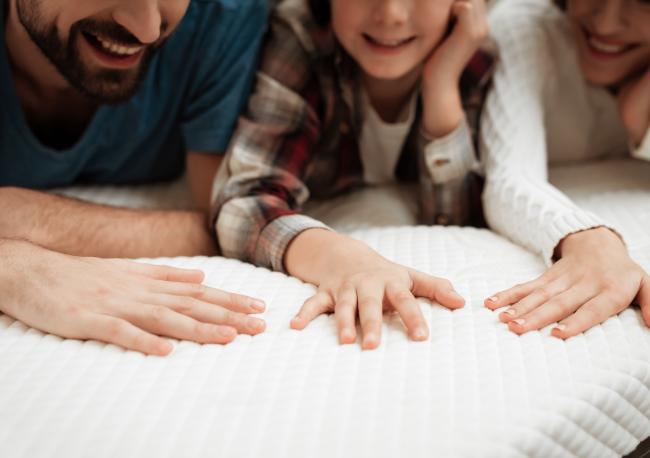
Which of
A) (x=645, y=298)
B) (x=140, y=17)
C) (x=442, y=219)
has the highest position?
(x=140, y=17)

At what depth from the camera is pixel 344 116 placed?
1208mm

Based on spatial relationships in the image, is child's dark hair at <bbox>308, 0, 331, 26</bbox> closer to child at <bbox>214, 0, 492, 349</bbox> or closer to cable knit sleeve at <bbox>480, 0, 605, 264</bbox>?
child at <bbox>214, 0, 492, 349</bbox>

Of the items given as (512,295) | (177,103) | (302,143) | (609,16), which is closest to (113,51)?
(177,103)

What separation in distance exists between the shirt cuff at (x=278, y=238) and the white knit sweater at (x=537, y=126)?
0.28 m

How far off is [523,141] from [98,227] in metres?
0.65

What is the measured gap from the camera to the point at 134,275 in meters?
0.81

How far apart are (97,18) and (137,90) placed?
0.17 metres

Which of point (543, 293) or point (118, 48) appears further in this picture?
point (118, 48)

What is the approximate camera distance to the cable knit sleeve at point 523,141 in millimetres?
938

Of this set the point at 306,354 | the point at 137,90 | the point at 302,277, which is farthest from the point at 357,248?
the point at 137,90

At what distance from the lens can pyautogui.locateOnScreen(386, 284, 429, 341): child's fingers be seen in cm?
73

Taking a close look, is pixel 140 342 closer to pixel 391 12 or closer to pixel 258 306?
pixel 258 306

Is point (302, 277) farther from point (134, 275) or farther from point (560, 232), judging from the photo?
point (560, 232)

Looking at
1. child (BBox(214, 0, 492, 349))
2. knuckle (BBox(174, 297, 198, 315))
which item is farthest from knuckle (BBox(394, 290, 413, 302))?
knuckle (BBox(174, 297, 198, 315))
